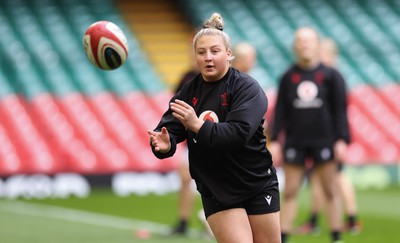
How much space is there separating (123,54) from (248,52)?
9.09ft

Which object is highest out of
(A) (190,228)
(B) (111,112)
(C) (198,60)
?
(B) (111,112)

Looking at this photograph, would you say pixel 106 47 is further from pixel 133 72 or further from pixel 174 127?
pixel 133 72

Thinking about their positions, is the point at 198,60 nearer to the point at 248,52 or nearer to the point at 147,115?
the point at 248,52

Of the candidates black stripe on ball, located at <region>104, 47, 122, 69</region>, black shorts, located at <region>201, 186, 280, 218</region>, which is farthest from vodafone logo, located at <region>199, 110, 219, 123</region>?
black stripe on ball, located at <region>104, 47, 122, 69</region>

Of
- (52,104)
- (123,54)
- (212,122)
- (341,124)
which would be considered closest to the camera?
(212,122)

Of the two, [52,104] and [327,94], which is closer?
[327,94]

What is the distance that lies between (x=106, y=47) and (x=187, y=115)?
A: 1.74 meters

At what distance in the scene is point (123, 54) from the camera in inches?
298

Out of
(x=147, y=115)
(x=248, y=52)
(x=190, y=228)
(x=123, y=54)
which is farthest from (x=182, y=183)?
(x=147, y=115)

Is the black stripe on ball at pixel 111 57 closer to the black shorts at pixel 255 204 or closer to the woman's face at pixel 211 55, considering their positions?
the woman's face at pixel 211 55

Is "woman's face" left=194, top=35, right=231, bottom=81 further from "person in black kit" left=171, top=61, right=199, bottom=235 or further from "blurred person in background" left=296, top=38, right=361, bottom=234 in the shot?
"blurred person in background" left=296, top=38, right=361, bottom=234

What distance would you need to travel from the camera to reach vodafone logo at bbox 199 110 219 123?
6.32 m

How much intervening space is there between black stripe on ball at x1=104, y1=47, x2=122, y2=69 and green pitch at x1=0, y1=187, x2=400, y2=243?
3541 millimetres

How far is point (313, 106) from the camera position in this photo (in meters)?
10.0
